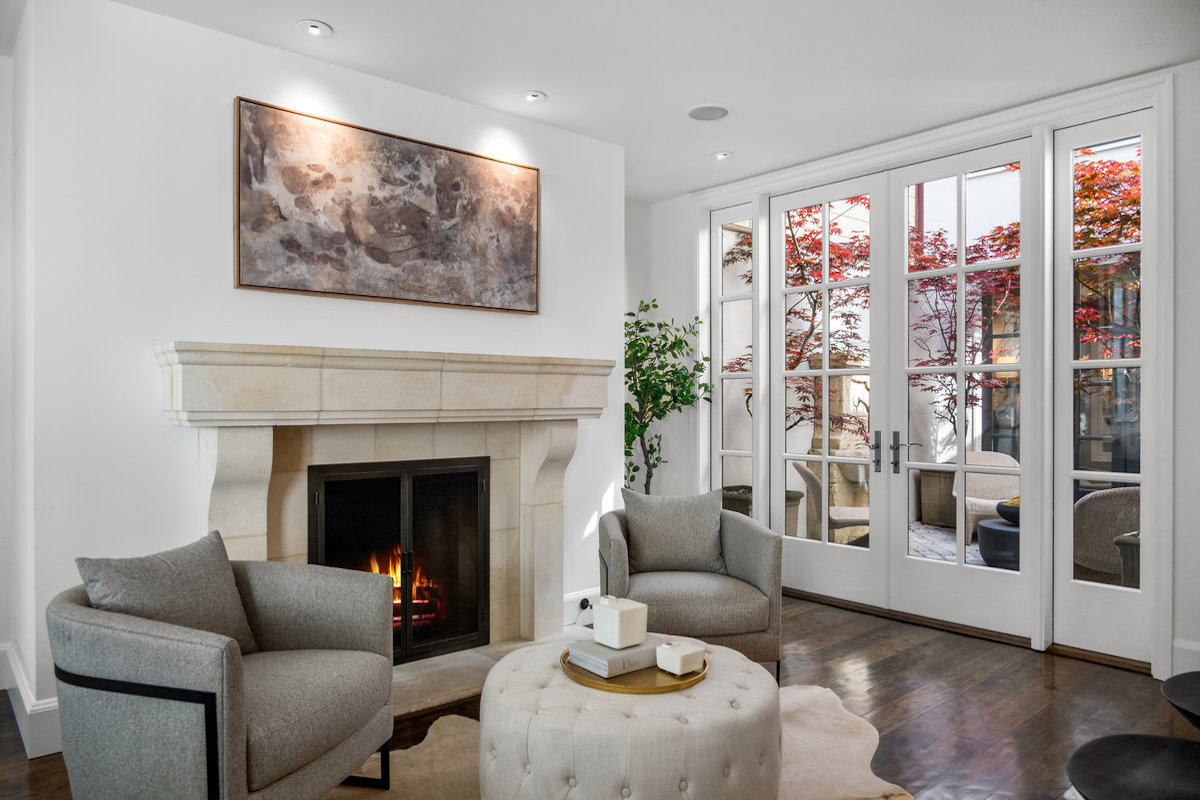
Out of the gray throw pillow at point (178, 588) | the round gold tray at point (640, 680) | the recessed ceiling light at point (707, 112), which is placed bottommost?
the round gold tray at point (640, 680)

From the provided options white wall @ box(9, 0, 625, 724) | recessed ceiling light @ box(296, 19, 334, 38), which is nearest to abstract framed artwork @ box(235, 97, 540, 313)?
white wall @ box(9, 0, 625, 724)

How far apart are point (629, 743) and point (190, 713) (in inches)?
38.7

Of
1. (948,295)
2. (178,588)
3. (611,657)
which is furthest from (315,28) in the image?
(948,295)

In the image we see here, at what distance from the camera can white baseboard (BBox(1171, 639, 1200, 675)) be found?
3.24m

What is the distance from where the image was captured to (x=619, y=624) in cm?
223

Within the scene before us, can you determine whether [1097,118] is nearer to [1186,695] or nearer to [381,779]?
[1186,695]

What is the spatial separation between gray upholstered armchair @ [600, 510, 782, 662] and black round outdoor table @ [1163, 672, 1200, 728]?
4.64ft

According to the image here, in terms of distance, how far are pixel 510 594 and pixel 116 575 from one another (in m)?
1.96

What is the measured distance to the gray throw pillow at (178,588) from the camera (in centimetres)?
203

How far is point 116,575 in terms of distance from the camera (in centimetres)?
206

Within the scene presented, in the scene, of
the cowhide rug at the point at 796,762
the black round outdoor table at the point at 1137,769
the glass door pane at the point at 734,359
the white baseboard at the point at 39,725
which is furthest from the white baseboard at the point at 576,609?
the black round outdoor table at the point at 1137,769

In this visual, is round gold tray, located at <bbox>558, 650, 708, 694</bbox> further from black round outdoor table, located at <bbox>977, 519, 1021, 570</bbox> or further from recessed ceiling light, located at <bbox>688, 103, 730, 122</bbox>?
recessed ceiling light, located at <bbox>688, 103, 730, 122</bbox>

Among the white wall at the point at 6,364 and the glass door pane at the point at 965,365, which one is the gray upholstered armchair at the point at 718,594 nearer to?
the glass door pane at the point at 965,365

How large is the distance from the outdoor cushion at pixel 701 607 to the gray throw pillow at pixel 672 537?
24 cm
